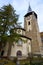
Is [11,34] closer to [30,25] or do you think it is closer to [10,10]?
[10,10]

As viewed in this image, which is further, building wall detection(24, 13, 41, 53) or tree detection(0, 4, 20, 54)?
building wall detection(24, 13, 41, 53)

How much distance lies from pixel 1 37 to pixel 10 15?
6.71m

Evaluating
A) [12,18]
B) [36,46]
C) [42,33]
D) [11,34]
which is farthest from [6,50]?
[42,33]

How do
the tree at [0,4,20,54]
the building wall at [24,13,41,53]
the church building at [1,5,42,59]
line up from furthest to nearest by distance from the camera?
the building wall at [24,13,41,53] → the church building at [1,5,42,59] → the tree at [0,4,20,54]

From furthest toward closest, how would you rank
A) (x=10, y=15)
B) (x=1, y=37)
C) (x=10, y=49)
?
(x=10, y=49) < (x=10, y=15) < (x=1, y=37)

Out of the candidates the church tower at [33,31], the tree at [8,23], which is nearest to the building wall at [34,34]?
the church tower at [33,31]

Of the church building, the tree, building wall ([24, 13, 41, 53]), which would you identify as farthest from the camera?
building wall ([24, 13, 41, 53])

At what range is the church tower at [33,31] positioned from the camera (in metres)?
52.0

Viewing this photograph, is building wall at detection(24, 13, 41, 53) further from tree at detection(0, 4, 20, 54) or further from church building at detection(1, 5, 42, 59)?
tree at detection(0, 4, 20, 54)

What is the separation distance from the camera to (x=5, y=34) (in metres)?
33.3

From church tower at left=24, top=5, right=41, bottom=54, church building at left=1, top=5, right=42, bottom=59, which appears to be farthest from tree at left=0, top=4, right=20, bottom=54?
church tower at left=24, top=5, right=41, bottom=54

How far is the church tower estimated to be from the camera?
5200cm

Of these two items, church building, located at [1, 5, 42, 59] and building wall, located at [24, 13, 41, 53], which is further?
building wall, located at [24, 13, 41, 53]

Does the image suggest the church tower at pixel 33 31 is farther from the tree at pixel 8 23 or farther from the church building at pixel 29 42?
the tree at pixel 8 23
